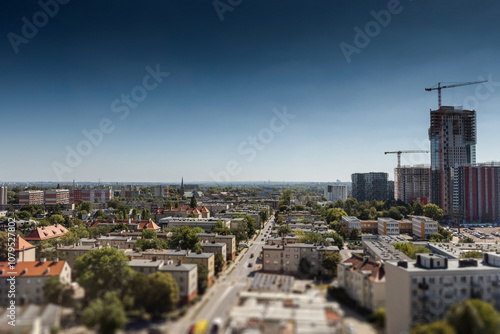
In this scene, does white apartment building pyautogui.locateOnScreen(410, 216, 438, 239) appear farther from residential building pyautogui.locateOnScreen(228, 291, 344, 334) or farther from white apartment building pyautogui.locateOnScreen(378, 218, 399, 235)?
residential building pyautogui.locateOnScreen(228, 291, 344, 334)

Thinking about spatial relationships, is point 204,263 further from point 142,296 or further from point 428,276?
point 428,276

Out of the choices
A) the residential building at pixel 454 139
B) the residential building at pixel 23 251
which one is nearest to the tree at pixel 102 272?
the residential building at pixel 23 251

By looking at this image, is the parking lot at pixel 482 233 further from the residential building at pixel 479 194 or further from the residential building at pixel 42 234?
the residential building at pixel 42 234

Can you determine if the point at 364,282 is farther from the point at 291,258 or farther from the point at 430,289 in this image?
the point at 291,258

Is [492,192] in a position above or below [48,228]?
above

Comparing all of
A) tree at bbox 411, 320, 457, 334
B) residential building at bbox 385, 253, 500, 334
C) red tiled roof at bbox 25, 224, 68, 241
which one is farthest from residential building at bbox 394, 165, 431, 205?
red tiled roof at bbox 25, 224, 68, 241

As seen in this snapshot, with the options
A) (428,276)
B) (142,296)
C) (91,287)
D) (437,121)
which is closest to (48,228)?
(91,287)
